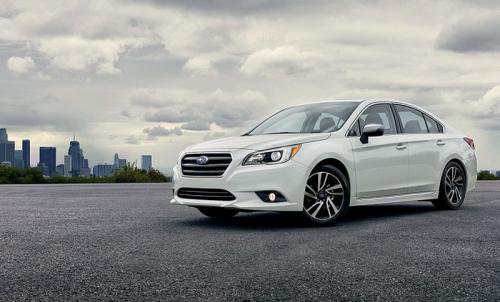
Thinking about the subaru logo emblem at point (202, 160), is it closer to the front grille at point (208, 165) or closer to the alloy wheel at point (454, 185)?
the front grille at point (208, 165)

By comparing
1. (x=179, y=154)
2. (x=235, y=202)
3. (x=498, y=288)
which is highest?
(x=179, y=154)

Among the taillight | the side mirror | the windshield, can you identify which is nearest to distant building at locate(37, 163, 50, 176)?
the windshield

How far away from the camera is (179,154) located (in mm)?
8844

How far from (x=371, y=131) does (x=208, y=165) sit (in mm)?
2232

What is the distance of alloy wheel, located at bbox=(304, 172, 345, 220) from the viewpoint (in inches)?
324

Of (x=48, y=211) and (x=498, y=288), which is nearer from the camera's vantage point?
(x=498, y=288)

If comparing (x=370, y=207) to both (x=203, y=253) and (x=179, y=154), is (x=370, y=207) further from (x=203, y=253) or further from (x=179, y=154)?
(x=203, y=253)

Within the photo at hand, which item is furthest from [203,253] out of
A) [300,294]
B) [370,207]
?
[370,207]

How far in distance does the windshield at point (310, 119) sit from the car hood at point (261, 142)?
0.52m

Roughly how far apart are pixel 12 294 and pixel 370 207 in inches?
306

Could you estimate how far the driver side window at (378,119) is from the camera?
357 inches

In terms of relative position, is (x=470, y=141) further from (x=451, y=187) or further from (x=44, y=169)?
(x=44, y=169)

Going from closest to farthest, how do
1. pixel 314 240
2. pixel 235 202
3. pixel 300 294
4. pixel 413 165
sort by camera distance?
pixel 300 294 < pixel 314 240 < pixel 235 202 < pixel 413 165

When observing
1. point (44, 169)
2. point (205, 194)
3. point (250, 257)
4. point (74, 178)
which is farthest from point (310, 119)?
point (44, 169)
